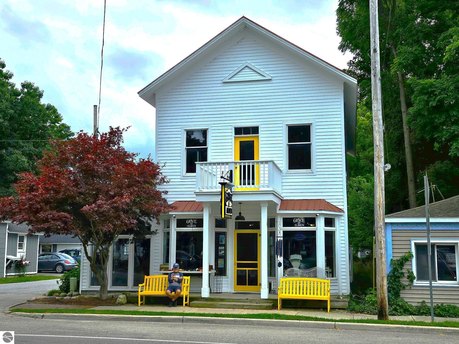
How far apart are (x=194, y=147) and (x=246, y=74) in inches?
130

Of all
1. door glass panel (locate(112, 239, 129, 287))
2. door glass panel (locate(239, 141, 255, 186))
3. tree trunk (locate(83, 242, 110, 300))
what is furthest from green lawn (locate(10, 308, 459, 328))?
door glass panel (locate(239, 141, 255, 186))

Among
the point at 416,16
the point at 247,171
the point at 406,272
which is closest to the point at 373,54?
the point at 247,171

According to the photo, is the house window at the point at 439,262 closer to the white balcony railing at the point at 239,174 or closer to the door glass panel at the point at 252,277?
the white balcony railing at the point at 239,174

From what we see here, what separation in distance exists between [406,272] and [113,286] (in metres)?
10.00

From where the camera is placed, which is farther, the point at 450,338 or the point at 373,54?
the point at 373,54

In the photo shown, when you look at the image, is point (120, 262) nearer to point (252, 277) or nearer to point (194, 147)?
point (252, 277)

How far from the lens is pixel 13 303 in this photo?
54.5ft

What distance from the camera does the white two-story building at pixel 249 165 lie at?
16.6 meters

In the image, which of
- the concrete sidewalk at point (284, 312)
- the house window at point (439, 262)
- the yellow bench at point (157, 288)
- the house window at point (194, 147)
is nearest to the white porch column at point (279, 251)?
the concrete sidewalk at point (284, 312)

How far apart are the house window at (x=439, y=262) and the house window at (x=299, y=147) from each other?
4741mm

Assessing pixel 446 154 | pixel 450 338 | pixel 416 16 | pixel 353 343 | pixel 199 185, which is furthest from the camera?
pixel 446 154

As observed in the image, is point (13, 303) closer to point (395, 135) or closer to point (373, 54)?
point (373, 54)

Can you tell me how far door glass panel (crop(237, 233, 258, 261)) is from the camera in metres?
17.7

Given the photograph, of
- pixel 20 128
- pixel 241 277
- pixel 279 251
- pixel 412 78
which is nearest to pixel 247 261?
pixel 241 277
